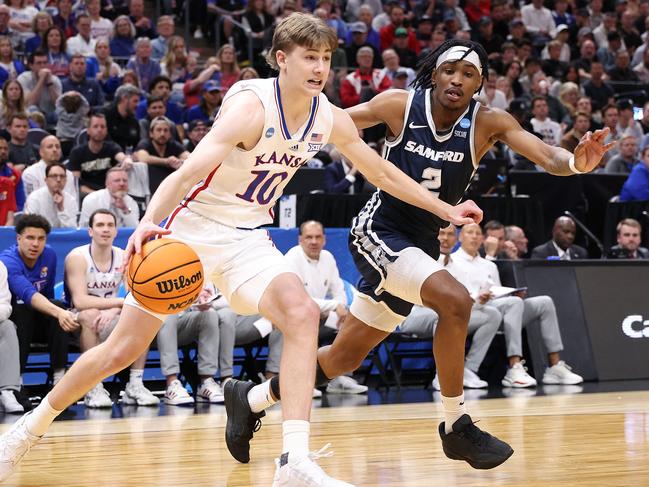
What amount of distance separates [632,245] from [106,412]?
6208mm

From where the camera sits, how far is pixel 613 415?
743 cm

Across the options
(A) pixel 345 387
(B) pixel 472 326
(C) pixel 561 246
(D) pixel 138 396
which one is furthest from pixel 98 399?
(C) pixel 561 246

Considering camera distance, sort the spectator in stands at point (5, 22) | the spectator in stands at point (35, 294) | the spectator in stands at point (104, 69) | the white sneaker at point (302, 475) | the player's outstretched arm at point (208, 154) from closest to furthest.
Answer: the white sneaker at point (302, 475) < the player's outstretched arm at point (208, 154) < the spectator in stands at point (35, 294) < the spectator in stands at point (104, 69) < the spectator in stands at point (5, 22)

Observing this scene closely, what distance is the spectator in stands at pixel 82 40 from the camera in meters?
14.6

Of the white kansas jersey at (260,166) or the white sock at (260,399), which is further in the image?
the white sock at (260,399)

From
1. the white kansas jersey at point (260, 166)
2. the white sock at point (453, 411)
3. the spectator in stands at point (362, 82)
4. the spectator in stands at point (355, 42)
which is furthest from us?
the spectator in stands at point (355, 42)

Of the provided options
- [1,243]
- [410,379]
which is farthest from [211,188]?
[410,379]

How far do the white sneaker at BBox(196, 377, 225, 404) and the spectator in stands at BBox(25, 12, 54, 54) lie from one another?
687cm

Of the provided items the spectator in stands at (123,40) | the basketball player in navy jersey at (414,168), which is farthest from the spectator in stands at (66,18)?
the basketball player in navy jersey at (414,168)

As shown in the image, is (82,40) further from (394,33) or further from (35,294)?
(35,294)

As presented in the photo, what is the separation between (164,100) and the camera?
13516 millimetres

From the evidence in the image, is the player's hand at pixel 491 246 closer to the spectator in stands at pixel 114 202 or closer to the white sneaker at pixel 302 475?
the spectator in stands at pixel 114 202

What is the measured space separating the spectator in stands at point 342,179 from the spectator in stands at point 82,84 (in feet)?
10.5

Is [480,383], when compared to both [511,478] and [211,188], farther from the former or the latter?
[211,188]
